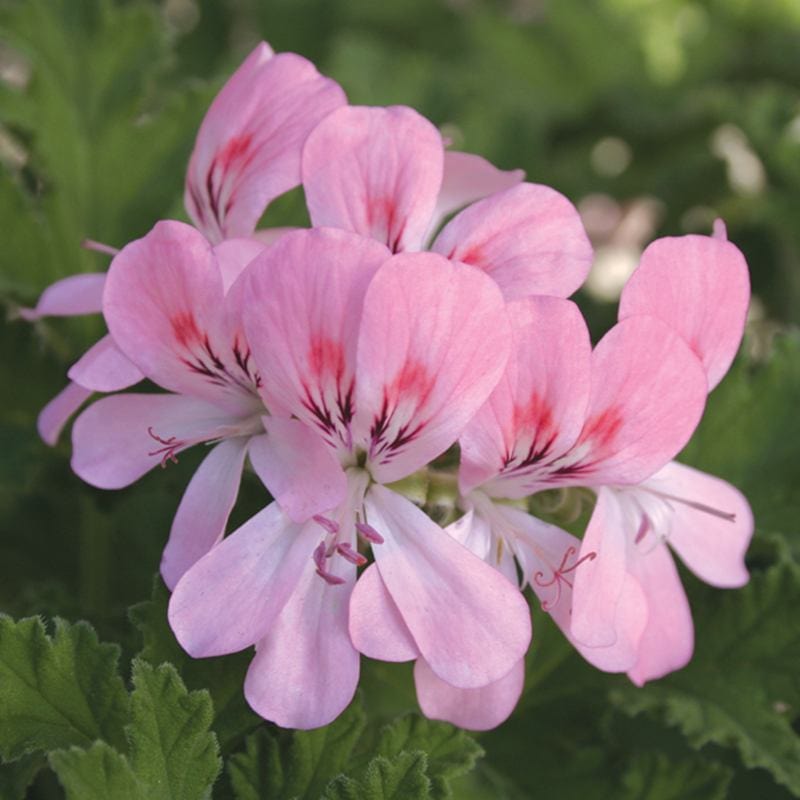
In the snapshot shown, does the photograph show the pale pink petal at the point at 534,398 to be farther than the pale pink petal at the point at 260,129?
No

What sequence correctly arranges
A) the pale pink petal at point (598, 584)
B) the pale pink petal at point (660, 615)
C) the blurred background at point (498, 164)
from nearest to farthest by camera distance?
the pale pink petal at point (598, 584), the pale pink petal at point (660, 615), the blurred background at point (498, 164)

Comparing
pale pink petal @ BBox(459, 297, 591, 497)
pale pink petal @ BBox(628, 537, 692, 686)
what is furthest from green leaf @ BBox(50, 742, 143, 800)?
pale pink petal @ BBox(628, 537, 692, 686)

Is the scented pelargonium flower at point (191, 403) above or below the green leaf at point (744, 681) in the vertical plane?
above

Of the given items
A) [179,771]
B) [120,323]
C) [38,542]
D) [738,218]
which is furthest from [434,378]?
[738,218]

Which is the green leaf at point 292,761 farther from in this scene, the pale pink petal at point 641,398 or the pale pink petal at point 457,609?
the pale pink petal at point 641,398

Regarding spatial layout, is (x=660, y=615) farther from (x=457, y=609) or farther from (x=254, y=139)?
(x=254, y=139)

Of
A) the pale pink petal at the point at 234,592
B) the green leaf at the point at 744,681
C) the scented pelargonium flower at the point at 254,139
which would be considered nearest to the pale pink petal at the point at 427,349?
the pale pink petal at the point at 234,592

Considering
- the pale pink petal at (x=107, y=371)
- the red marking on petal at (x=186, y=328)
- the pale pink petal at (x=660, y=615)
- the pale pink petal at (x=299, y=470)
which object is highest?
the red marking on petal at (x=186, y=328)
